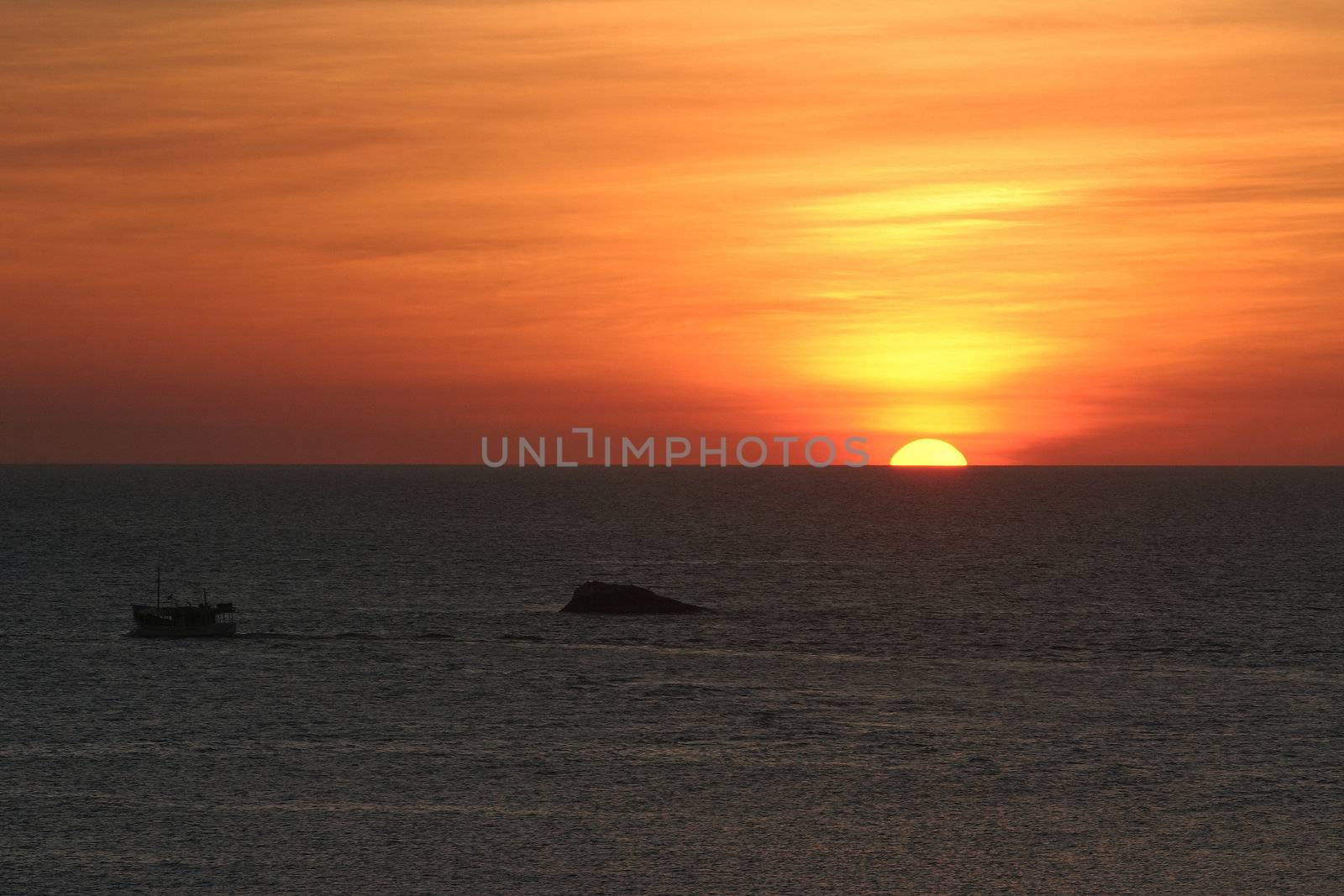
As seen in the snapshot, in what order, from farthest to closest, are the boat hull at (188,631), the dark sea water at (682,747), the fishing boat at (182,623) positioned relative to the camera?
1. the fishing boat at (182,623)
2. the boat hull at (188,631)
3. the dark sea water at (682,747)

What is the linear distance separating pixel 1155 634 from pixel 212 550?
119 meters

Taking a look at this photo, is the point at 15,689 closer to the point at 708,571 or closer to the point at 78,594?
the point at 78,594

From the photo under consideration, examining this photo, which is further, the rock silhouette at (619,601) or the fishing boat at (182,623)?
the rock silhouette at (619,601)

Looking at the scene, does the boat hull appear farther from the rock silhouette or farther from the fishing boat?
the rock silhouette

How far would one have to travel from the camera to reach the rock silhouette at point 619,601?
384ft

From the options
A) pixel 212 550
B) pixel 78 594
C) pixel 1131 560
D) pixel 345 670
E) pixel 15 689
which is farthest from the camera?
pixel 212 550

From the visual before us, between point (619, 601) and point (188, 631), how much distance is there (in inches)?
1265

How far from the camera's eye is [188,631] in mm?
102625

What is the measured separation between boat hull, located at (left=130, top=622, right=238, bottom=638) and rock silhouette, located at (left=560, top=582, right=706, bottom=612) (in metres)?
26.5

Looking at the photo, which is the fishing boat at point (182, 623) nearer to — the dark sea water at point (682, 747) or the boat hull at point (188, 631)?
the boat hull at point (188, 631)

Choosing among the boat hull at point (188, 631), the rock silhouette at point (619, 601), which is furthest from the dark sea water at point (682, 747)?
the rock silhouette at point (619, 601)

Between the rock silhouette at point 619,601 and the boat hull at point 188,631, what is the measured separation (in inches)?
1045

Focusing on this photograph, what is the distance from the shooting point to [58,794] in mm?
55688

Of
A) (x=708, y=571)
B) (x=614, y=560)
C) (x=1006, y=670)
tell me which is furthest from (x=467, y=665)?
(x=614, y=560)
